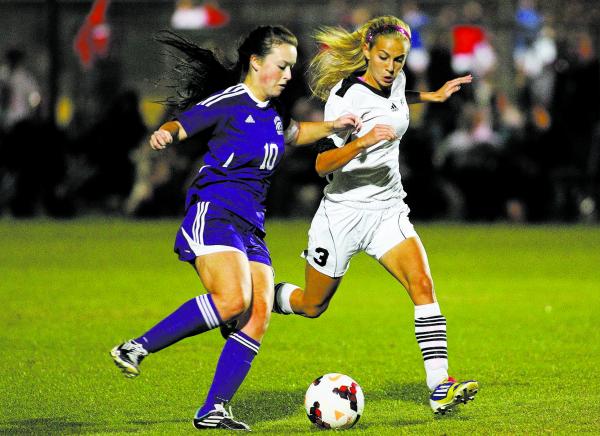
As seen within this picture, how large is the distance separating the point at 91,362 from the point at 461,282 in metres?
5.85

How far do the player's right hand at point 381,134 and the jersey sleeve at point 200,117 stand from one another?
80 centimetres

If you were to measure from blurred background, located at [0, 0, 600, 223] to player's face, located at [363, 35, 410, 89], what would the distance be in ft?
37.2

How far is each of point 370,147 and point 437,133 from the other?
13.5 m

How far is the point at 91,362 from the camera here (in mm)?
9148


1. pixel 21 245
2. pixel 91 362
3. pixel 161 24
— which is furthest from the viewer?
pixel 161 24

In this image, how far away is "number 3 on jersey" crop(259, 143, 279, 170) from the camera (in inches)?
282

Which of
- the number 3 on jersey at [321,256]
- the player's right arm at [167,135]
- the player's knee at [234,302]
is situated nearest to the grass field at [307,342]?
the player's knee at [234,302]

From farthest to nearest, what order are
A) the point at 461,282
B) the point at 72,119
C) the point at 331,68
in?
the point at 72,119
the point at 461,282
the point at 331,68

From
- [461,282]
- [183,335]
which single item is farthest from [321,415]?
[461,282]

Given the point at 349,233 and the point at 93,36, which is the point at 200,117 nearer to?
the point at 349,233

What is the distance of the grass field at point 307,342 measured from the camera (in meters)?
7.26

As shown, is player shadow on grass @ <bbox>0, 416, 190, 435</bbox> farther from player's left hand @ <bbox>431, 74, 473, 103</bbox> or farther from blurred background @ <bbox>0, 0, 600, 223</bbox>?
blurred background @ <bbox>0, 0, 600, 223</bbox>

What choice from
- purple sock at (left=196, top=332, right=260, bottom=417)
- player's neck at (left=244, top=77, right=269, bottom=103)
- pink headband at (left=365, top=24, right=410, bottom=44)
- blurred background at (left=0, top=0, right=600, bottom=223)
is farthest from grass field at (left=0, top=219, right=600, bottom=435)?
blurred background at (left=0, top=0, right=600, bottom=223)

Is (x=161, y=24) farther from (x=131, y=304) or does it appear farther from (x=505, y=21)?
(x=131, y=304)
